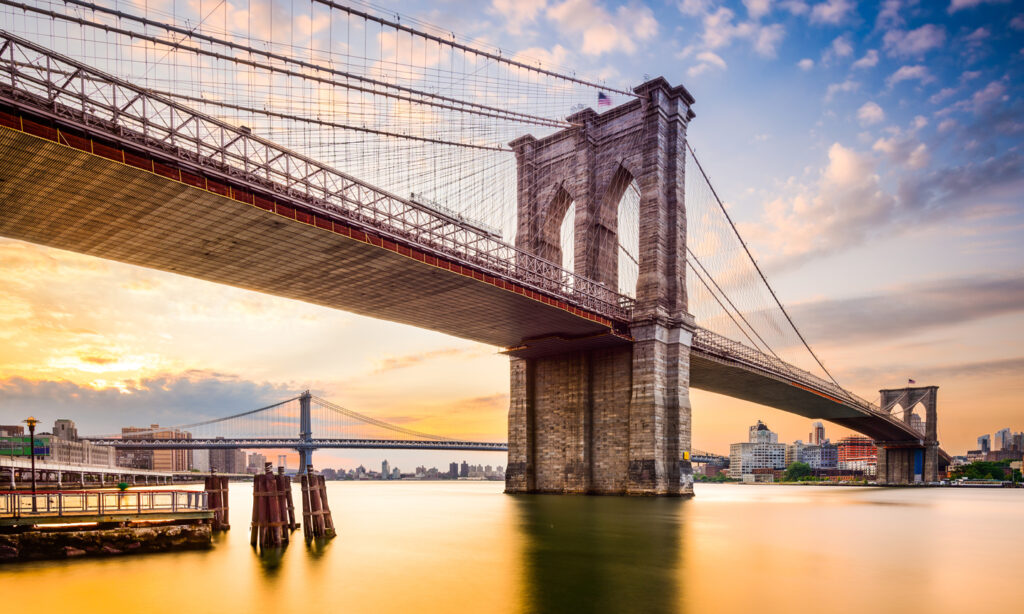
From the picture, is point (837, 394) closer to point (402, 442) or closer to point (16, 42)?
point (402, 442)

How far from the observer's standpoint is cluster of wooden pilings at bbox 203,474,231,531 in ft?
74.9

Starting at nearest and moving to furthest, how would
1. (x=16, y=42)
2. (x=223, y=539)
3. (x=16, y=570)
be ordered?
(x=16, y=570), (x=16, y=42), (x=223, y=539)

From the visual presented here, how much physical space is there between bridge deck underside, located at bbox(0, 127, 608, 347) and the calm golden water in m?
12.4

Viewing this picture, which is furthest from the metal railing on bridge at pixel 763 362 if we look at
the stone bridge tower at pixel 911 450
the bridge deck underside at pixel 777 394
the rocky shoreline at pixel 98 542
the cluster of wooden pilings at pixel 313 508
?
the rocky shoreline at pixel 98 542

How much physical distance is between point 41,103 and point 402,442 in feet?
305

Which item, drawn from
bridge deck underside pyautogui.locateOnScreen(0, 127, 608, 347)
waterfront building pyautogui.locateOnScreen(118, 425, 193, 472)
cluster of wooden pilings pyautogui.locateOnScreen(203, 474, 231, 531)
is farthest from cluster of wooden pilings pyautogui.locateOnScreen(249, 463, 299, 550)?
waterfront building pyautogui.locateOnScreen(118, 425, 193, 472)

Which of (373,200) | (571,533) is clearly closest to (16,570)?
(571,533)

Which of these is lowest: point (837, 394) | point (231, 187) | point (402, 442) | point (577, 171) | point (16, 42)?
point (402, 442)

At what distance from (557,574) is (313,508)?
967cm

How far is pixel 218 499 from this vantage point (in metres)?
24.2

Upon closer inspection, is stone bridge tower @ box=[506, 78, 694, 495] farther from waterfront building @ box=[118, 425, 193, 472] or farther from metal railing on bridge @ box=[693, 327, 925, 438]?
waterfront building @ box=[118, 425, 193, 472]

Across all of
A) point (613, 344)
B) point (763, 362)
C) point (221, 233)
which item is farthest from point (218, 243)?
point (763, 362)

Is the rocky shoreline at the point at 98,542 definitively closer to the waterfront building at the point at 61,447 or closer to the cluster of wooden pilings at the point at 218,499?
the cluster of wooden pilings at the point at 218,499

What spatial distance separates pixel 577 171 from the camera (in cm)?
5272
